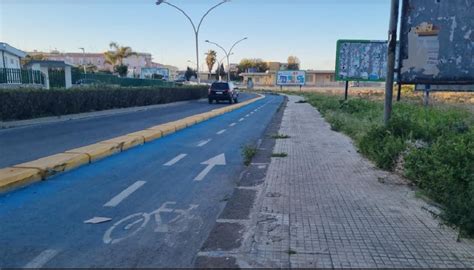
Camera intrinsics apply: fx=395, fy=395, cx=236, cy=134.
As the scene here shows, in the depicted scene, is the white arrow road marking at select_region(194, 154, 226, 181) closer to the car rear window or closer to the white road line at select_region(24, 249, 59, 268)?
the white road line at select_region(24, 249, 59, 268)

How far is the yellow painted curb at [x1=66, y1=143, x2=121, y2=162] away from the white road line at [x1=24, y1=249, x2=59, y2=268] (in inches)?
175

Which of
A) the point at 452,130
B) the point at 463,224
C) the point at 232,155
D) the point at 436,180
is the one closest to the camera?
the point at 463,224

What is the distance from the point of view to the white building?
3469cm

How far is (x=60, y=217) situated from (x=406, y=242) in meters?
3.95

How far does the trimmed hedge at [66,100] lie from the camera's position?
1580 centimetres

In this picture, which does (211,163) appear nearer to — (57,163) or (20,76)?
(57,163)

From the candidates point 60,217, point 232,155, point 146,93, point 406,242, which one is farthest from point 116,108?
point 406,242

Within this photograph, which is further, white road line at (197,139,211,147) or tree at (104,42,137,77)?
tree at (104,42,137,77)

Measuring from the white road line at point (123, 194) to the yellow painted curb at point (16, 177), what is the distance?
1.61m

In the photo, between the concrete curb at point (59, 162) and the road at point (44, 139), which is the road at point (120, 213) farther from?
the road at point (44, 139)

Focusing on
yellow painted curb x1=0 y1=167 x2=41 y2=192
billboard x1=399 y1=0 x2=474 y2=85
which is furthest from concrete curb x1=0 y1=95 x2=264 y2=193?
billboard x1=399 y1=0 x2=474 y2=85

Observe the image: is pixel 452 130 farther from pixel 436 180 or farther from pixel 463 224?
pixel 463 224

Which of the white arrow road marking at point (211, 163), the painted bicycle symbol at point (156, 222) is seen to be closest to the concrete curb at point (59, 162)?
the white arrow road marking at point (211, 163)

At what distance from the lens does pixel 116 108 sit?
961 inches
